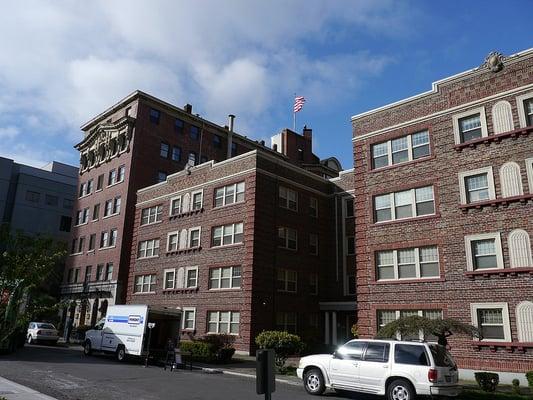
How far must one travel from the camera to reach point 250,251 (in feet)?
108

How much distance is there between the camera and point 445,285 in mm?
22688

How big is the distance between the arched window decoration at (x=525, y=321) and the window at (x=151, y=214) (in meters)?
29.9

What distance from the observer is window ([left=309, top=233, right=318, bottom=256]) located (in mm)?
38344

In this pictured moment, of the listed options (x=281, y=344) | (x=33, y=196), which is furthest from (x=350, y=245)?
(x=33, y=196)

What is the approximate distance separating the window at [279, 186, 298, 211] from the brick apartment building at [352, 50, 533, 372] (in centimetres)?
961

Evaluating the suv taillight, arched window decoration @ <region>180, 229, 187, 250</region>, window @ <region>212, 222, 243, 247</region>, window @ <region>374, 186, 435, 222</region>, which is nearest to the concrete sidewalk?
the suv taillight

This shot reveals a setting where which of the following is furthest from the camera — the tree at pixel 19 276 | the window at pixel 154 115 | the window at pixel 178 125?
the window at pixel 178 125

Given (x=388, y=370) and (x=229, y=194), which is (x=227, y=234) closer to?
(x=229, y=194)

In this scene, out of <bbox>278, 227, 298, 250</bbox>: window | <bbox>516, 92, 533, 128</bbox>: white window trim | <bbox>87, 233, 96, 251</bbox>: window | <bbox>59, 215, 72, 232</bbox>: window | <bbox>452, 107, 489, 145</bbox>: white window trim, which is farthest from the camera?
<bbox>59, 215, 72, 232</bbox>: window

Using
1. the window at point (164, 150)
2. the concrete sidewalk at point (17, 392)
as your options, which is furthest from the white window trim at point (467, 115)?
the window at point (164, 150)

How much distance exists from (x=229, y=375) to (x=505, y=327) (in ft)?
40.5

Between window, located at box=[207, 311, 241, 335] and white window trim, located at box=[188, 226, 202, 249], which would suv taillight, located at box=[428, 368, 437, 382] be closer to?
window, located at box=[207, 311, 241, 335]

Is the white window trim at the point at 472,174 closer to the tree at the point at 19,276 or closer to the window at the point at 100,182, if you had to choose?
the tree at the point at 19,276

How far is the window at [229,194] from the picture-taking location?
115 feet
